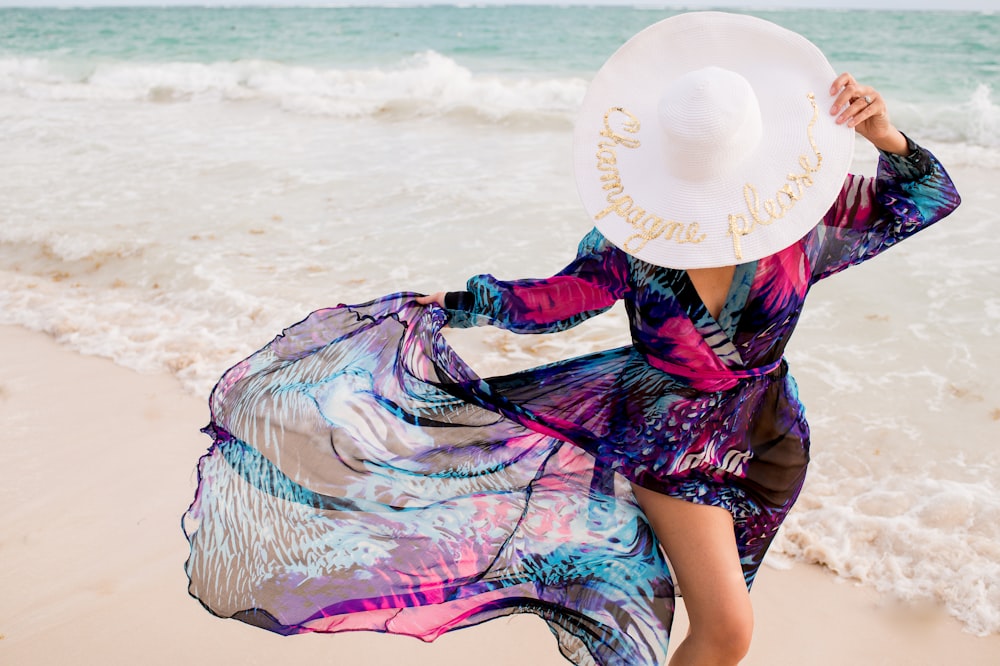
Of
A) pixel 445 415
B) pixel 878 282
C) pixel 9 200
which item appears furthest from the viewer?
pixel 9 200

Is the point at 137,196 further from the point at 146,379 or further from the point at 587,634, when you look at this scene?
the point at 587,634

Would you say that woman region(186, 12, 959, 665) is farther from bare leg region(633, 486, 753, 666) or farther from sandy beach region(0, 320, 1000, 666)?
sandy beach region(0, 320, 1000, 666)

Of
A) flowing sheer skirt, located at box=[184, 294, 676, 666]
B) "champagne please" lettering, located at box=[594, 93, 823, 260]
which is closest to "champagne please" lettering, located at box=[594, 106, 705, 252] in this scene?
"champagne please" lettering, located at box=[594, 93, 823, 260]

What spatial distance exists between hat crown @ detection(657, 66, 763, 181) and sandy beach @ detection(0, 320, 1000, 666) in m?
1.57

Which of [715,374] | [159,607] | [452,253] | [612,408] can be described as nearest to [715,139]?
[715,374]

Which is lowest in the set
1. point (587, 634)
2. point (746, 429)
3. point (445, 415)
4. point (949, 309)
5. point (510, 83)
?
point (510, 83)

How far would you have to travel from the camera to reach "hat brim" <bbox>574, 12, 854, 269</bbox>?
177 cm

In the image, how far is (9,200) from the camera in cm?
763

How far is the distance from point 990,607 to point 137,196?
7600 mm

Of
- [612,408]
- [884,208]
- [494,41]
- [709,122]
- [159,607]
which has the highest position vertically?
[709,122]

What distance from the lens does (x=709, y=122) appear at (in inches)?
67.1

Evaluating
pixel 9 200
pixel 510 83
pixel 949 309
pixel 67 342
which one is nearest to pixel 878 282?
pixel 949 309

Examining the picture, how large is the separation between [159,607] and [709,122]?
2.28 m

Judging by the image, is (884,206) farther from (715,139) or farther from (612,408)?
(612,408)
